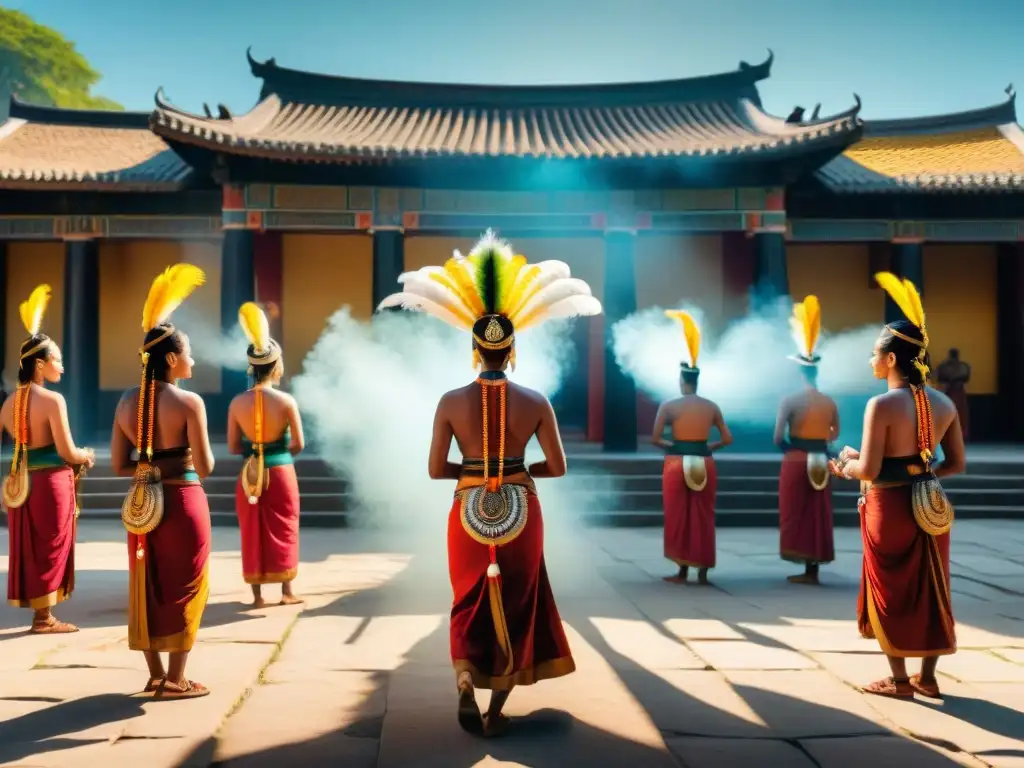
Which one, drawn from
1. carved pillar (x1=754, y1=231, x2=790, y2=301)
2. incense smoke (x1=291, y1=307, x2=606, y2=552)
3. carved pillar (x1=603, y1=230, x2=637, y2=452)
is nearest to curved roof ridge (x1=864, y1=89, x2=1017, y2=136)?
carved pillar (x1=754, y1=231, x2=790, y2=301)

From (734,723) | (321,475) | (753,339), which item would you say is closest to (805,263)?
(753,339)

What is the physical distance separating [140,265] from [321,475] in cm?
598

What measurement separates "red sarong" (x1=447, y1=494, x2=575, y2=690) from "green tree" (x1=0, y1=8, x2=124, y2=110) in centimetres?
3694

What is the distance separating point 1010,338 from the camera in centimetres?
1556

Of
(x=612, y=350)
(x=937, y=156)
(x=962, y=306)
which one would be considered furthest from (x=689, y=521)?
(x=937, y=156)

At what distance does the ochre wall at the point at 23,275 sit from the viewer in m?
15.2

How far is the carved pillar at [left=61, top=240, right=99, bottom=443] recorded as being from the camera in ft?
45.3

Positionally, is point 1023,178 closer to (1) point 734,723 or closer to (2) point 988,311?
(2) point 988,311

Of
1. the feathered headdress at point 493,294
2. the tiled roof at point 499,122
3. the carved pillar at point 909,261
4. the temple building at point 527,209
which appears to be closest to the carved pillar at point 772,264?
the temple building at point 527,209

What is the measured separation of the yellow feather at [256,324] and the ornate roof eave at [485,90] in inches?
433

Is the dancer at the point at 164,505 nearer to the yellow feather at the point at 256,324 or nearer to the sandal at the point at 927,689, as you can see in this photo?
the yellow feather at the point at 256,324

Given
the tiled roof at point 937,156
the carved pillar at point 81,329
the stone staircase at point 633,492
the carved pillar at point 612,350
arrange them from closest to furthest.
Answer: the stone staircase at point 633,492 → the carved pillar at point 612,350 → the tiled roof at point 937,156 → the carved pillar at point 81,329

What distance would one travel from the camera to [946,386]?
49.2 feet

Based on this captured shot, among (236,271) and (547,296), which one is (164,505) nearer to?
(547,296)
